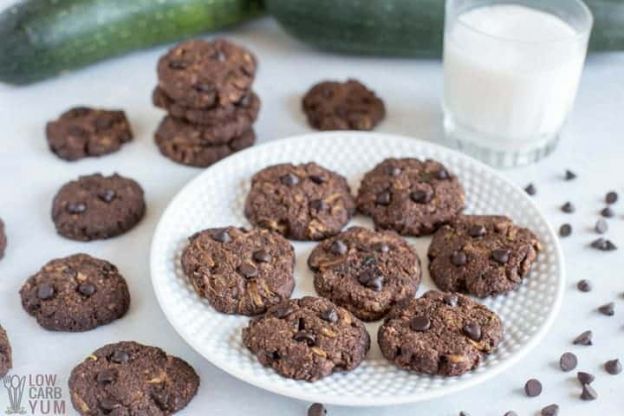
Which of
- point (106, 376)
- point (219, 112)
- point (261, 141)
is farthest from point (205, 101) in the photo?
point (106, 376)

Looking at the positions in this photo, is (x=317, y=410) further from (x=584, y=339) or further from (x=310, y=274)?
(x=584, y=339)

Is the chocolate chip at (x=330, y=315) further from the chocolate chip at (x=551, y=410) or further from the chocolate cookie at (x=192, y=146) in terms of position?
the chocolate cookie at (x=192, y=146)

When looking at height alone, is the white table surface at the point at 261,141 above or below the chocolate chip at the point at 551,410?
above

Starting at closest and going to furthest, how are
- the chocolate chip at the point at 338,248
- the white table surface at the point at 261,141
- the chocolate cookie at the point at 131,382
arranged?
the chocolate cookie at the point at 131,382
the white table surface at the point at 261,141
the chocolate chip at the point at 338,248

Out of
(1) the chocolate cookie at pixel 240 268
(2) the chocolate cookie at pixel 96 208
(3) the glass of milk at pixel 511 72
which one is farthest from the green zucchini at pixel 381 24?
(1) the chocolate cookie at pixel 240 268

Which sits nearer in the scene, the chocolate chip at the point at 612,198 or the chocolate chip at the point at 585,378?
the chocolate chip at the point at 585,378

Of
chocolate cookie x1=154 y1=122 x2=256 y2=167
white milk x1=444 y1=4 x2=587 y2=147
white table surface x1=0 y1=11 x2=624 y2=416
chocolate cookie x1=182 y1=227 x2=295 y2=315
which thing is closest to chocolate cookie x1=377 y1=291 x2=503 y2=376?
white table surface x1=0 y1=11 x2=624 y2=416

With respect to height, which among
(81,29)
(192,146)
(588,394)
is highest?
(81,29)
